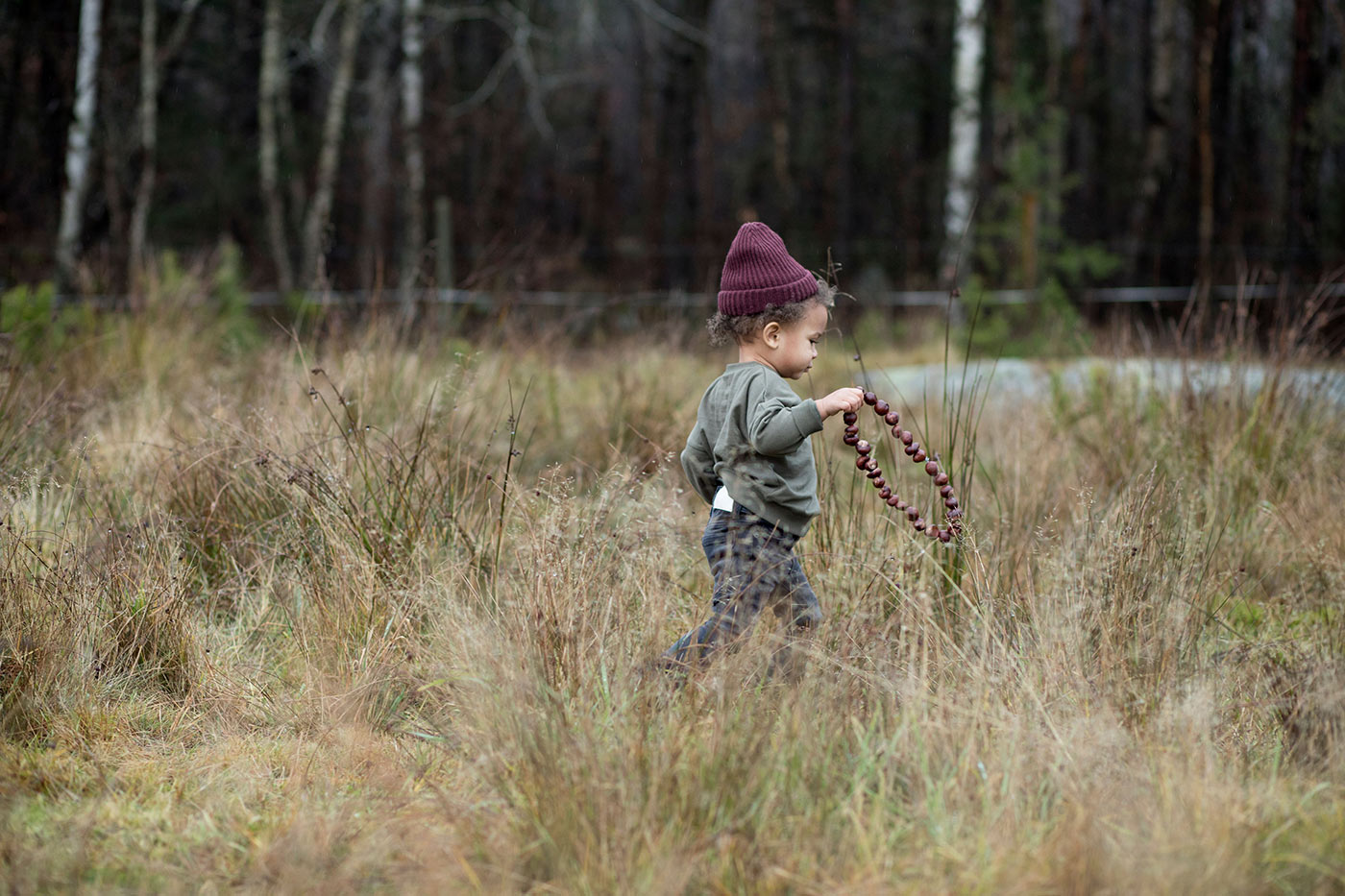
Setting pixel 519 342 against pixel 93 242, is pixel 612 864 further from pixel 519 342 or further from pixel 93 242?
pixel 93 242

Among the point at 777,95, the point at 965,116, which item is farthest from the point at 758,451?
the point at 777,95

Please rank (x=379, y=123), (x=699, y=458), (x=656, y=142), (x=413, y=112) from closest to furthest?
(x=699, y=458)
(x=413, y=112)
(x=379, y=123)
(x=656, y=142)

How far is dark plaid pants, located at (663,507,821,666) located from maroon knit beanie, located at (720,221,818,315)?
19.5 inches

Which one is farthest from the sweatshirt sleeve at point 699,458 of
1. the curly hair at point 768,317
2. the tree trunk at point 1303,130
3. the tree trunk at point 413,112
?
the tree trunk at point 413,112

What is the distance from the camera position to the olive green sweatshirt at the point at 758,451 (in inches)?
103

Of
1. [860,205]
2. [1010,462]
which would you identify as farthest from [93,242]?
[860,205]

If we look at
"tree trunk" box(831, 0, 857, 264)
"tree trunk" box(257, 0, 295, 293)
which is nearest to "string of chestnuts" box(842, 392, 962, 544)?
"tree trunk" box(257, 0, 295, 293)

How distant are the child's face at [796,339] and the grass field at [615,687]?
0.42 metres

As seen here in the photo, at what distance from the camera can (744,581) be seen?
8.84 ft

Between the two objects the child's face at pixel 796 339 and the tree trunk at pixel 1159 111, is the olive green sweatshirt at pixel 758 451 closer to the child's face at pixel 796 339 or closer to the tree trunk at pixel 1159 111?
the child's face at pixel 796 339

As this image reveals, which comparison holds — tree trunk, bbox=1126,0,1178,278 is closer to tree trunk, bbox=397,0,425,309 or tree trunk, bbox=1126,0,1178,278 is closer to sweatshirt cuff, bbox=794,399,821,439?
tree trunk, bbox=397,0,425,309

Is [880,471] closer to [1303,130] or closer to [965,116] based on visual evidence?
[1303,130]

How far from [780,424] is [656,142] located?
2170 centimetres

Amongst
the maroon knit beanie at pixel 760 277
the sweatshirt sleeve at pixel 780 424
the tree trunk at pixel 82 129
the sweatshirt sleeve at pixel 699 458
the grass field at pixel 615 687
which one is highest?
the tree trunk at pixel 82 129
